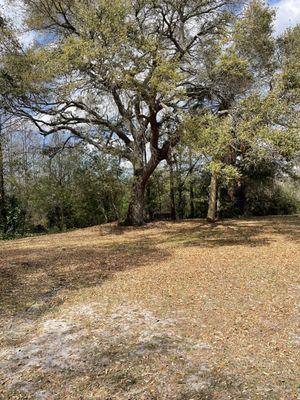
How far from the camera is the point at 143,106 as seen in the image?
45.0ft

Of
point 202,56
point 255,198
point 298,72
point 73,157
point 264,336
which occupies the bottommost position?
point 264,336

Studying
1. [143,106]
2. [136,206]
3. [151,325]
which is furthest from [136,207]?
[151,325]

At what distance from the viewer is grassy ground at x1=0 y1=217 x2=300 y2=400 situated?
324 centimetres

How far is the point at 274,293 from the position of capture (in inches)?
228

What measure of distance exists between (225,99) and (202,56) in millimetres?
1592

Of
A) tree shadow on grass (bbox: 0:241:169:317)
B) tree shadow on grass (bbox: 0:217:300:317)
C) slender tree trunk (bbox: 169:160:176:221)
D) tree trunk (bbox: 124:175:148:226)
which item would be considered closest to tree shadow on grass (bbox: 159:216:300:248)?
tree shadow on grass (bbox: 0:217:300:317)

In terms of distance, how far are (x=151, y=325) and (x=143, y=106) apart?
10.3m

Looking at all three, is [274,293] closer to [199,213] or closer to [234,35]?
[234,35]

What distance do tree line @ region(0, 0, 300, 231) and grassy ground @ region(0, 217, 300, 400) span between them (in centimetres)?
297

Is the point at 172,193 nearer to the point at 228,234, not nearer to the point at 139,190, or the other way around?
the point at 139,190

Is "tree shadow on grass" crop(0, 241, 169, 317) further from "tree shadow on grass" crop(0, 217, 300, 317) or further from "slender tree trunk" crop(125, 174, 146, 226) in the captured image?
"slender tree trunk" crop(125, 174, 146, 226)

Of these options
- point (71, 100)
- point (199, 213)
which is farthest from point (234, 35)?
point (199, 213)

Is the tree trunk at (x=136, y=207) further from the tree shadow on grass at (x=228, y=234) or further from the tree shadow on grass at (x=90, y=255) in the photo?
the tree shadow on grass at (x=228, y=234)

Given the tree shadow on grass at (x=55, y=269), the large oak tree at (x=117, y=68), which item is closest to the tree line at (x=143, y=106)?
the large oak tree at (x=117, y=68)
